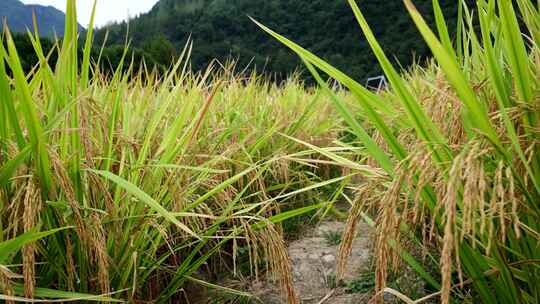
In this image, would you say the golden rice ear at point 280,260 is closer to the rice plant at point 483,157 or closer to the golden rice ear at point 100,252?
the rice plant at point 483,157

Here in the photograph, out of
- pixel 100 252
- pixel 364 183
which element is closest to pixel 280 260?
pixel 364 183

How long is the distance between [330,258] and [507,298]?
3.59 feet

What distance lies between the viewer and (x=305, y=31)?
3531 centimetres

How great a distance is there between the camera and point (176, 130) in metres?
1.44

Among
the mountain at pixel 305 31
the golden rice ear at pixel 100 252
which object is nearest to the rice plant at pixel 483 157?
the golden rice ear at pixel 100 252

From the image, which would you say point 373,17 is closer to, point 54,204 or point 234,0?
point 234,0

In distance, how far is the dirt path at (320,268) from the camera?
175 centimetres

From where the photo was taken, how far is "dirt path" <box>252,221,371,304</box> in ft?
5.73

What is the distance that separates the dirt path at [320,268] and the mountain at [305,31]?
760 inches

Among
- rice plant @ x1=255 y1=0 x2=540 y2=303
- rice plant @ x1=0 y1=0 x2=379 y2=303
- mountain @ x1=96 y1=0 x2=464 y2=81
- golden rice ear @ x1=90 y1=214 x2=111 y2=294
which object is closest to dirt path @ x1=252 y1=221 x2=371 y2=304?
rice plant @ x1=0 y1=0 x2=379 y2=303

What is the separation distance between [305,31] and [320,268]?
114 ft

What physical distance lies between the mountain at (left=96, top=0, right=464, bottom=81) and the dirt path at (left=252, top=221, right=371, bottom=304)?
19.3 meters

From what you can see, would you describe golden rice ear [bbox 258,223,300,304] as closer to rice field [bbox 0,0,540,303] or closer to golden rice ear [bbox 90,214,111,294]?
rice field [bbox 0,0,540,303]

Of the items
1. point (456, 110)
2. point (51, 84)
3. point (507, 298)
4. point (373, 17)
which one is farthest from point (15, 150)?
point (373, 17)
